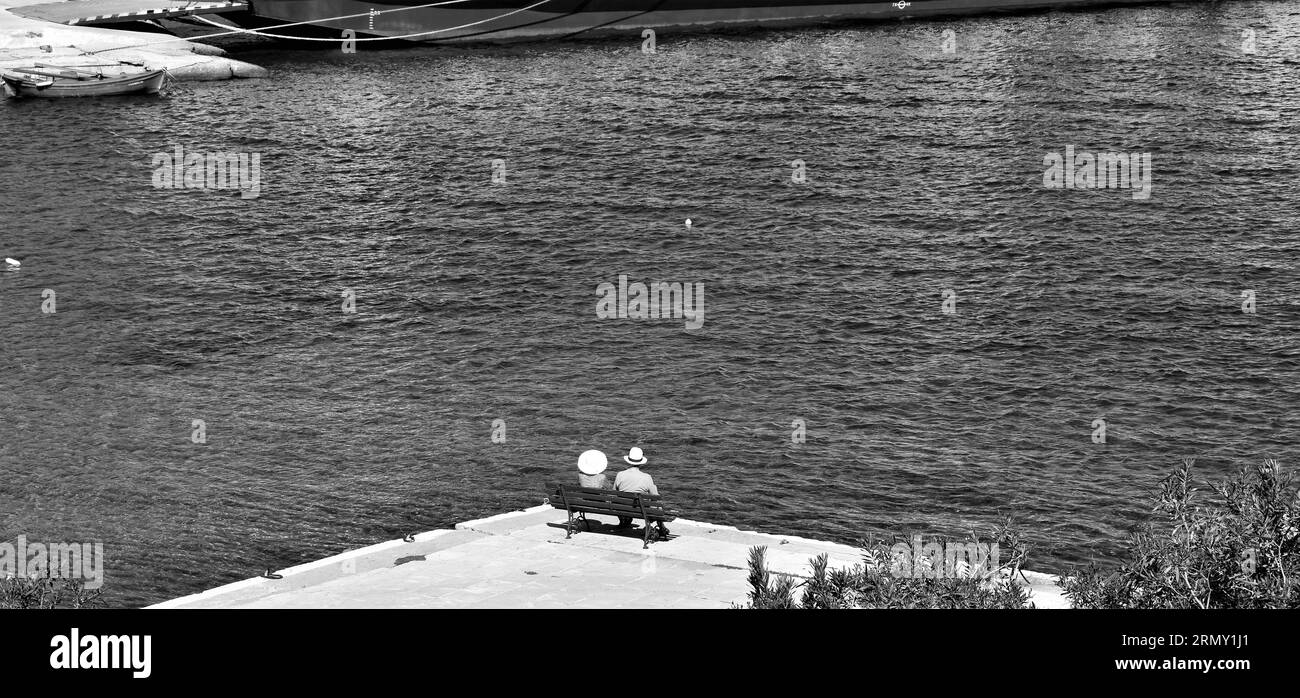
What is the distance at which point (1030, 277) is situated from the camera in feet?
164

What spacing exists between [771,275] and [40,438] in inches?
932

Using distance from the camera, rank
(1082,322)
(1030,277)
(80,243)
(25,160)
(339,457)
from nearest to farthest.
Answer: (339,457)
(1082,322)
(1030,277)
(80,243)
(25,160)

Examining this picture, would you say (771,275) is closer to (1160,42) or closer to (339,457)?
(339,457)

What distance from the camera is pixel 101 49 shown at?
87.5 m

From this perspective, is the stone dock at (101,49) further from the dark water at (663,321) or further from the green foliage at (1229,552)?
the green foliage at (1229,552)

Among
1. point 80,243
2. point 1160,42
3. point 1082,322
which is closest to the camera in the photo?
point 1082,322

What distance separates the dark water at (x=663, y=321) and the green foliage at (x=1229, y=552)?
1582cm

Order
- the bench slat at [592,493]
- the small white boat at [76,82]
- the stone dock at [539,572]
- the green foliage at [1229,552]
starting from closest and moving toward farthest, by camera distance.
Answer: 1. the green foliage at [1229,552]
2. the stone dock at [539,572]
3. the bench slat at [592,493]
4. the small white boat at [76,82]

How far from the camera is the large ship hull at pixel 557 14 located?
3836 inches

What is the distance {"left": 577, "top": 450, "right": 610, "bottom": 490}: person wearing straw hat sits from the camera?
29.2 metres

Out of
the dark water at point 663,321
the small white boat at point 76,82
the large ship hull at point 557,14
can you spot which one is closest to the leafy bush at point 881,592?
the dark water at point 663,321

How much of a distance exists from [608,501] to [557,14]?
7426 centimetres

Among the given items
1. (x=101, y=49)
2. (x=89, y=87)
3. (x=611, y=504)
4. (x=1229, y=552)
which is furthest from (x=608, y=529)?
(x=101, y=49)
